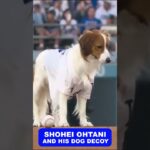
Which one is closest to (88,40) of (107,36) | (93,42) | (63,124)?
(93,42)

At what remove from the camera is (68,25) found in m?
5.30

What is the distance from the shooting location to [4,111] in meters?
5.32

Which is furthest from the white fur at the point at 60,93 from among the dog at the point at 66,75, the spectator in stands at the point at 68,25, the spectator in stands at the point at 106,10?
the spectator in stands at the point at 106,10

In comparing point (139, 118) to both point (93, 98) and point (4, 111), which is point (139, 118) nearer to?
point (93, 98)

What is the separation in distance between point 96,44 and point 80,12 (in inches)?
10.9

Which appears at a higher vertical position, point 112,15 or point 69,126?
point 112,15

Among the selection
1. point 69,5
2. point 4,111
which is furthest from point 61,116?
point 69,5

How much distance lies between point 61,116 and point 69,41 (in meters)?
0.60

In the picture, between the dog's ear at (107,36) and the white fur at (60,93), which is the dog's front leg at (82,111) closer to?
the white fur at (60,93)

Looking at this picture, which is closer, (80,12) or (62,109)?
(80,12)

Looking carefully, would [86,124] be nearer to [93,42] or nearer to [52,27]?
[93,42]

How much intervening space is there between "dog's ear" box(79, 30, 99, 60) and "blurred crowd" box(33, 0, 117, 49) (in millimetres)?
41

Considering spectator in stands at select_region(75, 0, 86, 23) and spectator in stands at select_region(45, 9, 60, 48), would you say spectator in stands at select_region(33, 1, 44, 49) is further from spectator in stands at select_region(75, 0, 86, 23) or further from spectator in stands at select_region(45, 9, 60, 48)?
spectator in stands at select_region(75, 0, 86, 23)

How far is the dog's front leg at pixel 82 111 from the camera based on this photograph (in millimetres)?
5336
